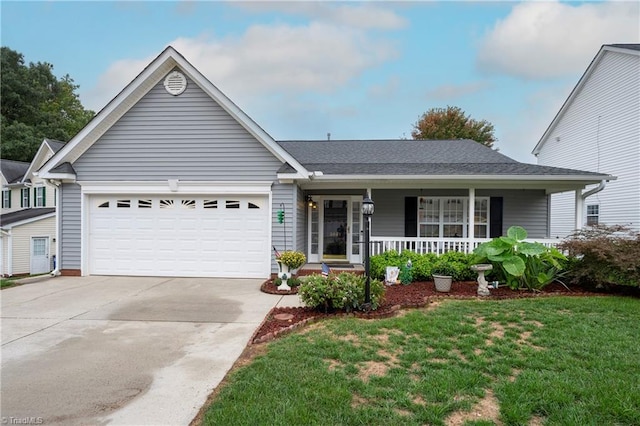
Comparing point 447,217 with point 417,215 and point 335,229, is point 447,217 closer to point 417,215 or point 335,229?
point 417,215

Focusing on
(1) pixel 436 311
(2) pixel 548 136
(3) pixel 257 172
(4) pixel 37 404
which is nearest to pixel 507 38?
(2) pixel 548 136

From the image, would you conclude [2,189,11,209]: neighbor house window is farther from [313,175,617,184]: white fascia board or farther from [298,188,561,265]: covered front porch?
[313,175,617,184]: white fascia board

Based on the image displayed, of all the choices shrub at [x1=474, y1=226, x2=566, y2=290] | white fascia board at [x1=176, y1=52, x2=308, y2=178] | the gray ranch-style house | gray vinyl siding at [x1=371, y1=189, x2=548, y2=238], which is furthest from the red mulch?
gray vinyl siding at [x1=371, y1=189, x2=548, y2=238]

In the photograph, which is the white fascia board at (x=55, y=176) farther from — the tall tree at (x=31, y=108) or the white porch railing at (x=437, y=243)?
the tall tree at (x=31, y=108)

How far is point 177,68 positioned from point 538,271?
9601 millimetres

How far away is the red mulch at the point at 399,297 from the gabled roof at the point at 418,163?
2.67 m

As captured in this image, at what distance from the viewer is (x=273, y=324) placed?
193 inches

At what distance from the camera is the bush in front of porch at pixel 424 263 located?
8016 millimetres

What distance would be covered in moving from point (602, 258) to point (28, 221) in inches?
919

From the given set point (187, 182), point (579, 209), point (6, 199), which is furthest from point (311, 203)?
point (6, 199)

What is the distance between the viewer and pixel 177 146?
8859 millimetres

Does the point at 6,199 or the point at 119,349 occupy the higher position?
the point at 6,199

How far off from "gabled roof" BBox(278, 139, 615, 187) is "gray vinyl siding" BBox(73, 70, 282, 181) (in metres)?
1.19

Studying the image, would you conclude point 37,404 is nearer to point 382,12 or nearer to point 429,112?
point 382,12
